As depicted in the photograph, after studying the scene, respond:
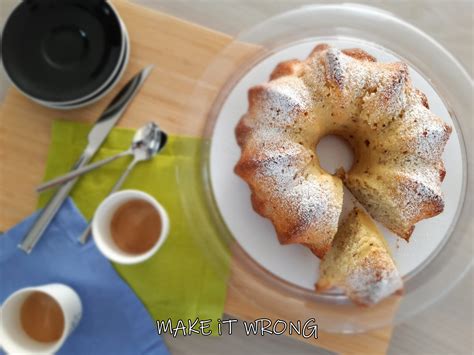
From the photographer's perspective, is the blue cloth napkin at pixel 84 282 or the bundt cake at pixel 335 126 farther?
the blue cloth napkin at pixel 84 282

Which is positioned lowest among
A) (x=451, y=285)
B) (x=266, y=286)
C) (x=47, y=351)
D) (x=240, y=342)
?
(x=47, y=351)

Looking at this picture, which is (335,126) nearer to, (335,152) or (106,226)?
→ (335,152)

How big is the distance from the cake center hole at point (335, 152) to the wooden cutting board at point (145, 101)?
0.25m

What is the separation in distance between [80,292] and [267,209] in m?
0.44

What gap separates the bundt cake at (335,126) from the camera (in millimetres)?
820

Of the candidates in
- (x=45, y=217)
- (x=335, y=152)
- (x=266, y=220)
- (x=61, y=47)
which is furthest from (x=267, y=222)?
(x=61, y=47)

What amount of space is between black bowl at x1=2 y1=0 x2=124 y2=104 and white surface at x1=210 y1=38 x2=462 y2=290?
27 cm

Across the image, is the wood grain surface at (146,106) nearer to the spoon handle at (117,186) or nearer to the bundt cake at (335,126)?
the spoon handle at (117,186)

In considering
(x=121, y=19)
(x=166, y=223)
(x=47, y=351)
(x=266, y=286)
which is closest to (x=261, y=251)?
(x=266, y=286)

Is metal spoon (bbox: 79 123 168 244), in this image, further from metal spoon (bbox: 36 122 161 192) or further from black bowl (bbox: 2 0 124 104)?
black bowl (bbox: 2 0 124 104)

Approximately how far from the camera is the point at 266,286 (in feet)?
3.08

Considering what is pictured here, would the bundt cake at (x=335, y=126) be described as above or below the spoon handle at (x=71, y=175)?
above

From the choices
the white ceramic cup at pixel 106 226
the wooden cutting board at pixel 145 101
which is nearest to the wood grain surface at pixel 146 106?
the wooden cutting board at pixel 145 101

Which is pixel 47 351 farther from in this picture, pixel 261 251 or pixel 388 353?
pixel 388 353
